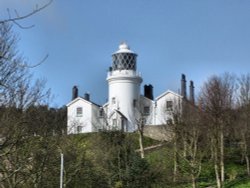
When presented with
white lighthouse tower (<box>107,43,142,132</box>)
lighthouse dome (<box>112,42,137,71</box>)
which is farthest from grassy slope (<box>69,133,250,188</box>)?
lighthouse dome (<box>112,42,137,71</box>)

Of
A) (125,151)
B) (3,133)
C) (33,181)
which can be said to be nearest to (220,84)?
(125,151)

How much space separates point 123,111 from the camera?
6512cm

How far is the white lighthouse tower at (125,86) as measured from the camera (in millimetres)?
65231

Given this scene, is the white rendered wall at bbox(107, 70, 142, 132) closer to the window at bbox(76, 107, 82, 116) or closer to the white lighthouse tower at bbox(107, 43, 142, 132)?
the white lighthouse tower at bbox(107, 43, 142, 132)

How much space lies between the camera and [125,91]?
65.5 metres

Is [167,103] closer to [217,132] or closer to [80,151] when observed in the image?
[217,132]

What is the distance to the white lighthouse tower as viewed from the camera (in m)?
65.2

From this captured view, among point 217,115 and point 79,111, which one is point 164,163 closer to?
point 217,115

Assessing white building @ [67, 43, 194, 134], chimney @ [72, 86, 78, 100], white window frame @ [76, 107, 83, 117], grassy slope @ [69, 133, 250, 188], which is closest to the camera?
grassy slope @ [69, 133, 250, 188]

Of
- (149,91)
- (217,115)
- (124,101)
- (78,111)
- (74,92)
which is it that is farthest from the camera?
(74,92)

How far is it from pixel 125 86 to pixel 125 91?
631mm

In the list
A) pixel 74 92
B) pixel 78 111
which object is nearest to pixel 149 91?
pixel 78 111

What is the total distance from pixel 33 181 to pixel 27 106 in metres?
3.29

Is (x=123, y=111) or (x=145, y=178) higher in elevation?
(x=123, y=111)
